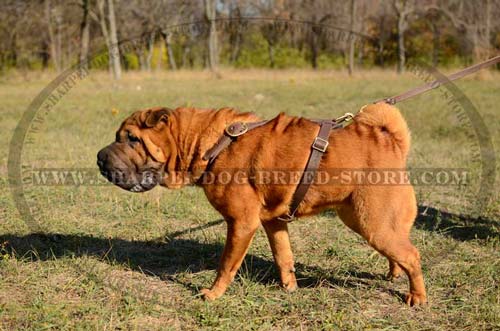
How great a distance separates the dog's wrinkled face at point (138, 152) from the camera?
386cm

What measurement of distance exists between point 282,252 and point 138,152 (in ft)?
4.92

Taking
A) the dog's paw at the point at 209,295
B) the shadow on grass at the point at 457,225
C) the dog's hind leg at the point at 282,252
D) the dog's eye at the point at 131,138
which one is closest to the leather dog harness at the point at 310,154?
the dog's hind leg at the point at 282,252

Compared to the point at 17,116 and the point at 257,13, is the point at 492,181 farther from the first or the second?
the point at 257,13

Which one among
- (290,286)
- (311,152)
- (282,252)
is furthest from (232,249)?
(311,152)

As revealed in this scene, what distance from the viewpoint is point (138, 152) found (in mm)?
3891

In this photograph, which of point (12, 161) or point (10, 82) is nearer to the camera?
point (12, 161)

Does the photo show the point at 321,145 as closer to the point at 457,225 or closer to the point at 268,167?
the point at 268,167

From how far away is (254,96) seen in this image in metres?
18.6

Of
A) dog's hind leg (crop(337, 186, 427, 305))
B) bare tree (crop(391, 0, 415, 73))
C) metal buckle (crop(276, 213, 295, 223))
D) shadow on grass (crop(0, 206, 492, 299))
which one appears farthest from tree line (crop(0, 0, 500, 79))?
dog's hind leg (crop(337, 186, 427, 305))

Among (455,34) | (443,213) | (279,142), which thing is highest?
(455,34)

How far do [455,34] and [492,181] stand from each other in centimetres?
3116

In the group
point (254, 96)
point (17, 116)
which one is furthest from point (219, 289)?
point (254, 96)

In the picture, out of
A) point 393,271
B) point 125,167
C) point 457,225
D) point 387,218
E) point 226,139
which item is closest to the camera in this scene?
point 387,218

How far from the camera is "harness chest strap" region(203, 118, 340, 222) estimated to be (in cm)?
362
